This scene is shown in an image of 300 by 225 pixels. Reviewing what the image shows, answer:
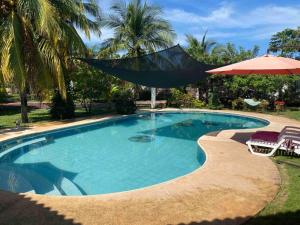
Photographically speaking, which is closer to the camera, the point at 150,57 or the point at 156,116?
the point at 150,57

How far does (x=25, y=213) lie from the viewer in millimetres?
4559

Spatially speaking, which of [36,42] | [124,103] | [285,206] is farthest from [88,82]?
[285,206]

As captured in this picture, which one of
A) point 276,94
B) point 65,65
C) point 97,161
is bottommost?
point 97,161

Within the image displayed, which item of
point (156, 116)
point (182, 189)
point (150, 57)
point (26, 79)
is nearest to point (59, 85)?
point (26, 79)

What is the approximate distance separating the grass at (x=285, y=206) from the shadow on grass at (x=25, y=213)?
2608 mm

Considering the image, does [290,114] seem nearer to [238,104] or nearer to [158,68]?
[238,104]

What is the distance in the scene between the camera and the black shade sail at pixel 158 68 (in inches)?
444

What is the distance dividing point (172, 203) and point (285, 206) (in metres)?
1.67

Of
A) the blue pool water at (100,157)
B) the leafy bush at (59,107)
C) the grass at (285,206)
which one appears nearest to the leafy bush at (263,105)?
the blue pool water at (100,157)

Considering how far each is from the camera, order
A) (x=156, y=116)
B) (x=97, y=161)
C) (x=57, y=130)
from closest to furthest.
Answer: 1. (x=97, y=161)
2. (x=57, y=130)
3. (x=156, y=116)

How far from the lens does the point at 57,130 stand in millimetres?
12344

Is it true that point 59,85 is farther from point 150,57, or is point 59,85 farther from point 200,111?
point 200,111

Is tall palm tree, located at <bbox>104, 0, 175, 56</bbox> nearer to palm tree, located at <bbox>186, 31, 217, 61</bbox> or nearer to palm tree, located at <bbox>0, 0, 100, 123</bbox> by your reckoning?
palm tree, located at <bbox>186, 31, 217, 61</bbox>

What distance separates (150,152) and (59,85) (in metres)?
5.09
